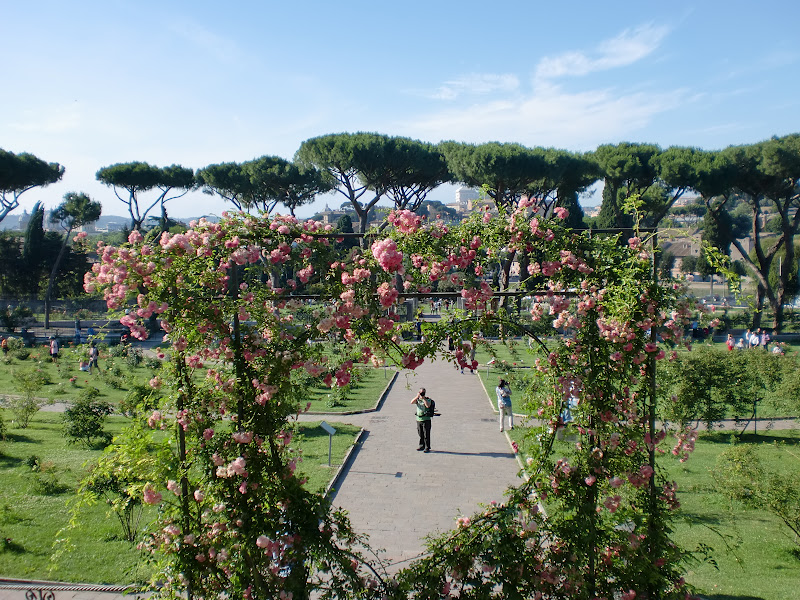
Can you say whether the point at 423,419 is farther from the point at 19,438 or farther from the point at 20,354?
the point at 20,354

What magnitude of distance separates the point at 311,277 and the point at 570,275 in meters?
1.77

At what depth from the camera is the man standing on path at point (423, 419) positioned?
9.91 meters

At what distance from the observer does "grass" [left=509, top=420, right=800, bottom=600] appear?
18.6 ft

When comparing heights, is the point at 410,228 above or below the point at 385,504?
above

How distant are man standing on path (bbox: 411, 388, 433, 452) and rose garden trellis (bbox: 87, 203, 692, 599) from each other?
5.70 metres

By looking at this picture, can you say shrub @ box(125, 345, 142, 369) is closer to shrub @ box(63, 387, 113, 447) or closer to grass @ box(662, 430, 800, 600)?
shrub @ box(63, 387, 113, 447)

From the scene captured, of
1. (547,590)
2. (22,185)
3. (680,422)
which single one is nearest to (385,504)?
(547,590)

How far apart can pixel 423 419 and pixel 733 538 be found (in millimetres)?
4678

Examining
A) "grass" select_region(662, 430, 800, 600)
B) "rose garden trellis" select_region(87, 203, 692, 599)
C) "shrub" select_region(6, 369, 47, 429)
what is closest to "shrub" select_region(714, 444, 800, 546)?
"grass" select_region(662, 430, 800, 600)

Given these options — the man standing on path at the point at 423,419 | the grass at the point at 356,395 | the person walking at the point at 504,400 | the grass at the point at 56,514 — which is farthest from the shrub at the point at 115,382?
the person walking at the point at 504,400

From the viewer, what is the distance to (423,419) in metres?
10.0

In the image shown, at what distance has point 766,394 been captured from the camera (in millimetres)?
15883

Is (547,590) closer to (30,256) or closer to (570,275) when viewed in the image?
(570,275)

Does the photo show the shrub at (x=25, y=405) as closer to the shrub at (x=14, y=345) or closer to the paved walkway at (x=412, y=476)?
the paved walkway at (x=412, y=476)
